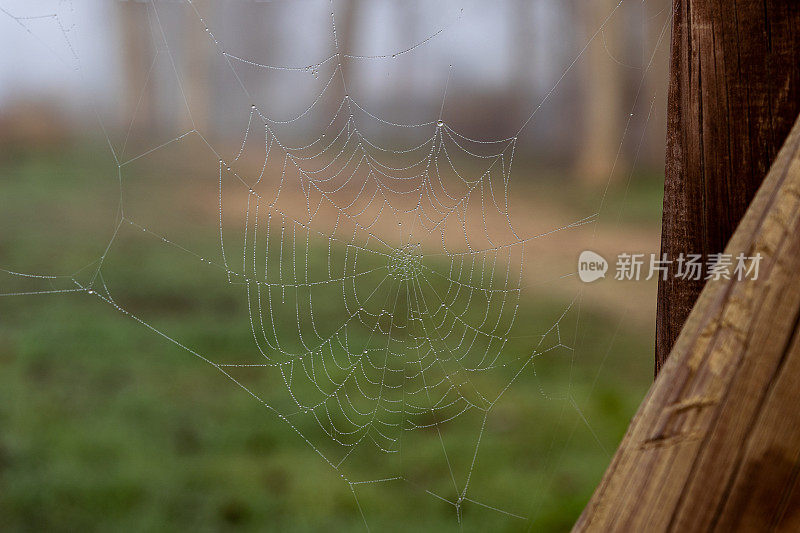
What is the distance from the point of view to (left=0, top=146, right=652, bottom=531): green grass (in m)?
1.92

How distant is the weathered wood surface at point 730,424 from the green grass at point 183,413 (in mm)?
1561

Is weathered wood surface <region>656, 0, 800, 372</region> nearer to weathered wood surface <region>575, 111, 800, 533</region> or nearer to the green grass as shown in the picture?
weathered wood surface <region>575, 111, 800, 533</region>

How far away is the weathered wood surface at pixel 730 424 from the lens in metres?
0.36

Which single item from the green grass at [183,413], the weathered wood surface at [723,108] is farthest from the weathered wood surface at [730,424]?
the green grass at [183,413]

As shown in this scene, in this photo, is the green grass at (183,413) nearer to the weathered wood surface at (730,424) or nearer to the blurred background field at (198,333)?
the blurred background field at (198,333)

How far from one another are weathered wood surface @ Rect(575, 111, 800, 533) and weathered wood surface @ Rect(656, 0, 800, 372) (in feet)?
0.65

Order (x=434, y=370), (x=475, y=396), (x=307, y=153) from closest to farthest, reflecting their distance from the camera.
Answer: (x=475, y=396) < (x=434, y=370) < (x=307, y=153)

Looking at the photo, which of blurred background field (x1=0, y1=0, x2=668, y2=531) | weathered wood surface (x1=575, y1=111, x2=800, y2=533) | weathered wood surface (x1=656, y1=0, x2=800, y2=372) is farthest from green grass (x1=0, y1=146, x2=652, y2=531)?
weathered wood surface (x1=575, y1=111, x2=800, y2=533)

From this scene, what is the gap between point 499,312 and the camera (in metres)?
3.39

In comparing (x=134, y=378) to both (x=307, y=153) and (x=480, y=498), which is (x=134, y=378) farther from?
(x=480, y=498)

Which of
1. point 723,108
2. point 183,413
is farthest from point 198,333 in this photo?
point 723,108

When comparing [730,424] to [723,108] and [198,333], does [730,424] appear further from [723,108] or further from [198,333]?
[198,333]

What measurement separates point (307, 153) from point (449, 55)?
1.24 meters

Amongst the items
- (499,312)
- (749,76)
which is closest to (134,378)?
(499,312)
